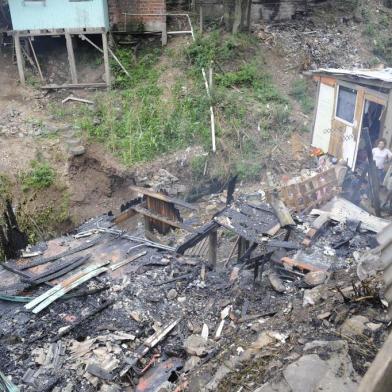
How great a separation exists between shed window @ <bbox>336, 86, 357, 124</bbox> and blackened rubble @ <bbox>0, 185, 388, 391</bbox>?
388 centimetres

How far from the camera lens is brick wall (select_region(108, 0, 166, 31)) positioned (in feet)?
49.8

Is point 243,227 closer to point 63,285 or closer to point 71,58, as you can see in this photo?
point 63,285

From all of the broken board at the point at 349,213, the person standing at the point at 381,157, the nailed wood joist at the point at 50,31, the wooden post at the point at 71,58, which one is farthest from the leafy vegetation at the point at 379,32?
the wooden post at the point at 71,58

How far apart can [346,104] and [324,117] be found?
3.43ft

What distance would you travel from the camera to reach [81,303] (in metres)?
7.07

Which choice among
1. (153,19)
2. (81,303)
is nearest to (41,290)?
(81,303)

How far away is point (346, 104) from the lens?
11719 mm

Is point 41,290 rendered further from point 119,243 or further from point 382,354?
point 382,354

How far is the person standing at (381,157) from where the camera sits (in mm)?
10250

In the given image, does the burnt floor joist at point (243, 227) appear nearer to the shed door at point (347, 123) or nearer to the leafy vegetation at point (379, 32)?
the shed door at point (347, 123)

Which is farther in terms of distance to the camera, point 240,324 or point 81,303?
point 81,303

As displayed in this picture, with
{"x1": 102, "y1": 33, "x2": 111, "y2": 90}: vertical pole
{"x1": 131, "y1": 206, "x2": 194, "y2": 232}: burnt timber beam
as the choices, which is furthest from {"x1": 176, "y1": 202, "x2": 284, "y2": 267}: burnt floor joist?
{"x1": 102, "y1": 33, "x2": 111, "y2": 90}: vertical pole

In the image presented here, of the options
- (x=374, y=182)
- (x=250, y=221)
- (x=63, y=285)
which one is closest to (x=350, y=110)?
(x=374, y=182)

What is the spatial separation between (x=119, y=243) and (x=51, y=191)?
4286mm
